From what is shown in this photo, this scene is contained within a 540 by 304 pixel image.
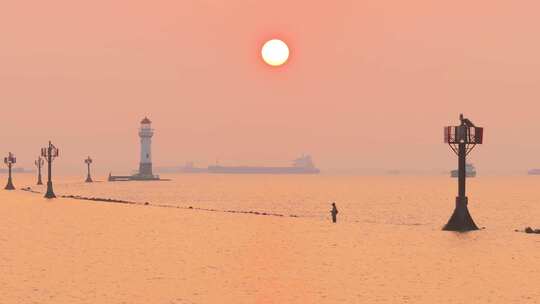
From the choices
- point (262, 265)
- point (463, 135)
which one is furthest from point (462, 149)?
point (262, 265)

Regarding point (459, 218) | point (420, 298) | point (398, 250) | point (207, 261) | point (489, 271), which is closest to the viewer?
point (420, 298)

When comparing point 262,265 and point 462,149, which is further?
point 462,149

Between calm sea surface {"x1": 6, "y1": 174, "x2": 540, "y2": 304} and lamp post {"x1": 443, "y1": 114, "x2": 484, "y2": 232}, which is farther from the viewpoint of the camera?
lamp post {"x1": 443, "y1": 114, "x2": 484, "y2": 232}

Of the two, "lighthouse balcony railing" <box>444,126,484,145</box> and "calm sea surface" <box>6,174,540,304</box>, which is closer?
"calm sea surface" <box>6,174,540,304</box>

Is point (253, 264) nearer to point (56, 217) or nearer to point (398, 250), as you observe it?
point (398, 250)

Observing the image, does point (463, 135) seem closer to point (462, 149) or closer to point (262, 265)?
point (462, 149)

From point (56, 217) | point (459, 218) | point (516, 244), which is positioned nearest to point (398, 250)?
point (516, 244)

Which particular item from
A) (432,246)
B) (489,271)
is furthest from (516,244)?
(489,271)

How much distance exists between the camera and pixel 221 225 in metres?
56.0

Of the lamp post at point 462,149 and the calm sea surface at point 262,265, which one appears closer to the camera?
the calm sea surface at point 262,265

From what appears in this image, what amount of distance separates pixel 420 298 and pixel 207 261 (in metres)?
11.3

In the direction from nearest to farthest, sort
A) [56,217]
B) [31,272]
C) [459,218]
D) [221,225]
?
[31,272], [459,218], [221,225], [56,217]

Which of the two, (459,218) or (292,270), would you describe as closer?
(292,270)

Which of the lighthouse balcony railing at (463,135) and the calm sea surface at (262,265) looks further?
the lighthouse balcony railing at (463,135)
